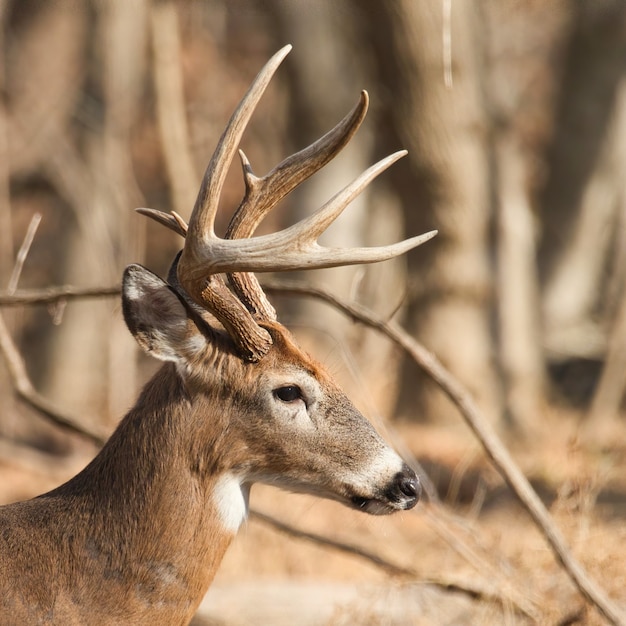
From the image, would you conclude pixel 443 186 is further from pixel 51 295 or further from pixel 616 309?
pixel 51 295

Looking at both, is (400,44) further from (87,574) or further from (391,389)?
(87,574)

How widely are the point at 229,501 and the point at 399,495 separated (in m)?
0.63

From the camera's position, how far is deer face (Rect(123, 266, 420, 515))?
4105mm

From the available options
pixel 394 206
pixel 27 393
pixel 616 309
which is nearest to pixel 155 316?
pixel 27 393

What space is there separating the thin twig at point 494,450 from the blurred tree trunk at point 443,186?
12.0 ft

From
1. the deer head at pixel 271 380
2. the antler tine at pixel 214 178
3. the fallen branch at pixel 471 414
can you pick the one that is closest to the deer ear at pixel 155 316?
the deer head at pixel 271 380

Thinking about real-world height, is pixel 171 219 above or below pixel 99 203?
above

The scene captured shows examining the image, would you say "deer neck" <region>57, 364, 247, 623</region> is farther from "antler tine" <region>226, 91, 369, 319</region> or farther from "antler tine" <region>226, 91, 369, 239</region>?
"antler tine" <region>226, 91, 369, 239</region>

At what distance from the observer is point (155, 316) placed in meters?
4.05

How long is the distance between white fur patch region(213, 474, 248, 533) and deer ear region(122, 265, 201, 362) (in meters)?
0.48

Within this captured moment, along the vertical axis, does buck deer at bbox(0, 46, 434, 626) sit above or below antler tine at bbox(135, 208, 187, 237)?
below

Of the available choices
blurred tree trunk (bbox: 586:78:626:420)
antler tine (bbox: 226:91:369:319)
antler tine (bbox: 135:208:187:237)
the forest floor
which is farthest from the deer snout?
blurred tree trunk (bbox: 586:78:626:420)

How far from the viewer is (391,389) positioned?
12.2 meters

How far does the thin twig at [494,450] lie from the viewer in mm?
5375
